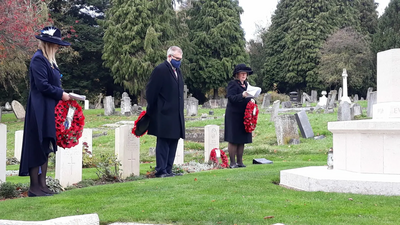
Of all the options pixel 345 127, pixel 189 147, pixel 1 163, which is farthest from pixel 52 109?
pixel 189 147

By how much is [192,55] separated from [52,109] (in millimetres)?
A: 42604

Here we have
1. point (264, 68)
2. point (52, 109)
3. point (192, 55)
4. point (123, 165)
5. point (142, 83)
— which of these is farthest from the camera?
point (264, 68)

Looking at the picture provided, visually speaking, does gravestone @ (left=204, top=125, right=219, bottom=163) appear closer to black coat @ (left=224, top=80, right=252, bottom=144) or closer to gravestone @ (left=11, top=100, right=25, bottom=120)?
black coat @ (left=224, top=80, right=252, bottom=144)

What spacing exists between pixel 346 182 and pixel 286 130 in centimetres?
877

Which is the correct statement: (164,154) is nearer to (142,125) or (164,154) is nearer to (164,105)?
(142,125)

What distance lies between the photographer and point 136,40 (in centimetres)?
4194

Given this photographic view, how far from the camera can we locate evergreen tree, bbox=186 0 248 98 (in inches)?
1917

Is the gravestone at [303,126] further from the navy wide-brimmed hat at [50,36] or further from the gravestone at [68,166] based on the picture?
the navy wide-brimmed hat at [50,36]

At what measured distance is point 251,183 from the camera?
7.06 meters

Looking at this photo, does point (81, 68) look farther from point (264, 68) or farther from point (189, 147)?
point (189, 147)

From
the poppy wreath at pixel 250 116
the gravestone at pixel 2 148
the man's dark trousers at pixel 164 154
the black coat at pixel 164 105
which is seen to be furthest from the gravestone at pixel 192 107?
the gravestone at pixel 2 148

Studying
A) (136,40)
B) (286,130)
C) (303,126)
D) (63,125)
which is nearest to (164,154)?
(63,125)

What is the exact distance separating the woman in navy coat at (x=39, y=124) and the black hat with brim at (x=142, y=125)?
6.60ft

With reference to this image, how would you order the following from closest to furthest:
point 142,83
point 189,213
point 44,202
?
point 189,213 → point 44,202 → point 142,83
